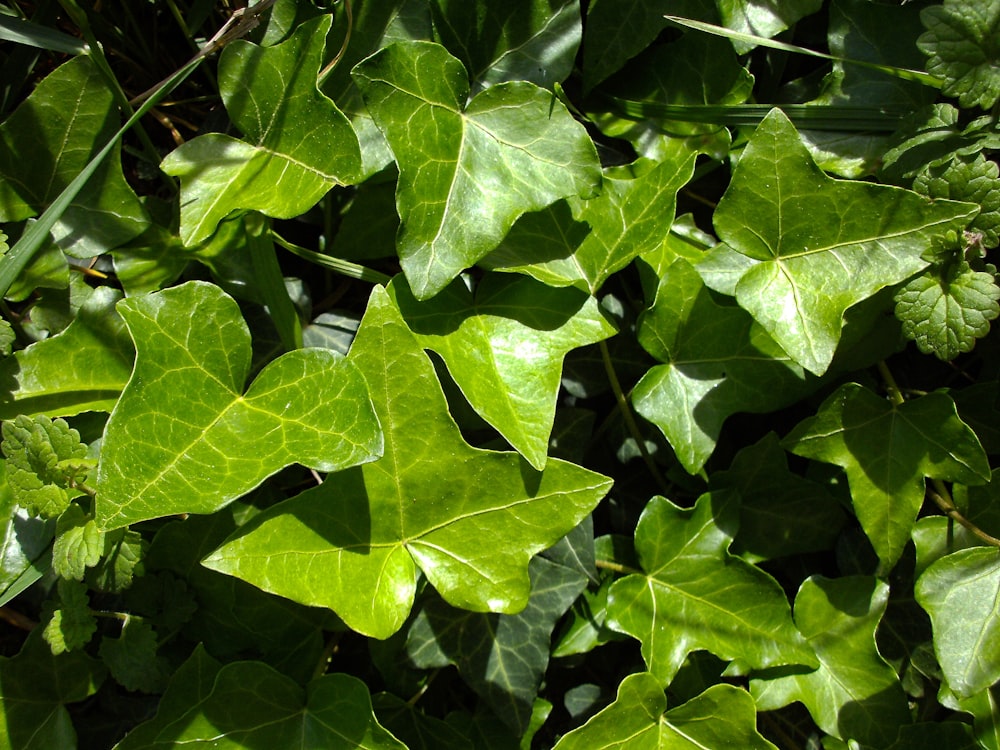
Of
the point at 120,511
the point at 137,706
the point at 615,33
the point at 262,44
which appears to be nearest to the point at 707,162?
the point at 615,33

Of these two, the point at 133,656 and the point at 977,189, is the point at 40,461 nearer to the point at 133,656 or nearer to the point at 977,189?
the point at 133,656

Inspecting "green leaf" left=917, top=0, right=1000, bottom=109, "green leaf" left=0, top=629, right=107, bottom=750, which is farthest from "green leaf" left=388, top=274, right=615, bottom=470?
"green leaf" left=0, top=629, right=107, bottom=750

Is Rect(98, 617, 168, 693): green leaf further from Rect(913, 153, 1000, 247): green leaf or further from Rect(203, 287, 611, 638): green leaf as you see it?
Rect(913, 153, 1000, 247): green leaf

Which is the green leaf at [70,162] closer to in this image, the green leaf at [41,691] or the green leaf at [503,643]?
the green leaf at [41,691]

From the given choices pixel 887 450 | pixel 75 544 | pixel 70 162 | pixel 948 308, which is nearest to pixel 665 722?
pixel 887 450

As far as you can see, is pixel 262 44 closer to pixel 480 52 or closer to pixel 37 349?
pixel 480 52

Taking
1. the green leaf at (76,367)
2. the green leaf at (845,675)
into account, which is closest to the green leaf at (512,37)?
the green leaf at (76,367)
